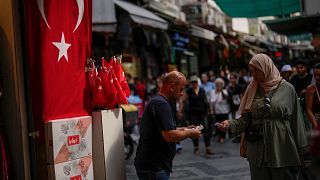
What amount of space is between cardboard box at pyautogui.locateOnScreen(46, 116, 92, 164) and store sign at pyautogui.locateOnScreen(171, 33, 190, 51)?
15752 mm

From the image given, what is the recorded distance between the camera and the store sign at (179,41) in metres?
20.3

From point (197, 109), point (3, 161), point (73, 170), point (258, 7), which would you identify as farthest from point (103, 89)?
point (258, 7)

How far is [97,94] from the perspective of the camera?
4.91 metres

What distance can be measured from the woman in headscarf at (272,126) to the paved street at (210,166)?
127 inches

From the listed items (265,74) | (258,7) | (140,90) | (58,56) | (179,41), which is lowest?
(140,90)

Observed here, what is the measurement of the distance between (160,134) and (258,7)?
32.5ft

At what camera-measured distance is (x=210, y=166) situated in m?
9.30

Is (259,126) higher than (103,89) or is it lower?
lower

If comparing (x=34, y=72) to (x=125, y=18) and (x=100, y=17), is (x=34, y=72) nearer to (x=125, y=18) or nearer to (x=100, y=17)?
(x=100, y=17)

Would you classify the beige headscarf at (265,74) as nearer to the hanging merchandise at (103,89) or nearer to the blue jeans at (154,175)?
the blue jeans at (154,175)

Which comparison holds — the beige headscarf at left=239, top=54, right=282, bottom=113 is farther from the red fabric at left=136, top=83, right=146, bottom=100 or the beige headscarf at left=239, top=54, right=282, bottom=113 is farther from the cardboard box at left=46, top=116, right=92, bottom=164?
the red fabric at left=136, top=83, right=146, bottom=100

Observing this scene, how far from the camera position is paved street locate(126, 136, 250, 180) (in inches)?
324

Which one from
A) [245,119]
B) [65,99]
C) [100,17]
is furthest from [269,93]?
[100,17]

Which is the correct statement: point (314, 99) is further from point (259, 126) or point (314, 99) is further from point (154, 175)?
point (154, 175)
